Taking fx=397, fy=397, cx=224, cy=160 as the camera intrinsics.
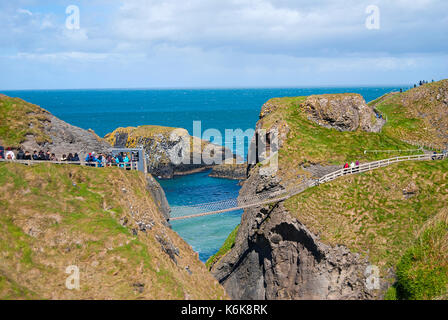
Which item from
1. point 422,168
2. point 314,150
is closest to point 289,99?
point 314,150

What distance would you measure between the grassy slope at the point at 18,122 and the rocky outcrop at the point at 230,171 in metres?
52.7

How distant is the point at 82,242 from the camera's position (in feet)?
68.6

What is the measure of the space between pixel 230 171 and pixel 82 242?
63.9m

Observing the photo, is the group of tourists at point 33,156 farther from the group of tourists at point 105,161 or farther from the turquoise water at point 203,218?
the turquoise water at point 203,218

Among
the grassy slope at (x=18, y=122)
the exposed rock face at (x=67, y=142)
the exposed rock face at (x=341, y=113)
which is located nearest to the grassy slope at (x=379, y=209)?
the exposed rock face at (x=341, y=113)

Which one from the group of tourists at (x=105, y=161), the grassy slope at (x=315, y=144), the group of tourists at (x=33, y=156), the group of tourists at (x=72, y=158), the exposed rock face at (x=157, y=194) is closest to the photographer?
the group of tourists at (x=33, y=156)

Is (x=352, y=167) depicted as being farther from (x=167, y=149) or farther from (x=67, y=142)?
(x=167, y=149)

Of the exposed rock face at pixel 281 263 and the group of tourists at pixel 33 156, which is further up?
the group of tourists at pixel 33 156

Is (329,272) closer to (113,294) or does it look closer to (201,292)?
(201,292)

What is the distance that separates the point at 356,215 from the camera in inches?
1382

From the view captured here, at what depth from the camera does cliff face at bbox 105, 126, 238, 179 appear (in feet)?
280

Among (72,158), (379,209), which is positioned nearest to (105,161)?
(72,158)

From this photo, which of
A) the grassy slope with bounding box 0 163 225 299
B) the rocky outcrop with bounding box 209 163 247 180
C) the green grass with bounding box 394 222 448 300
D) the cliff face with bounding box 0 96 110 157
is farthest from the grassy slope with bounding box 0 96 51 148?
the rocky outcrop with bounding box 209 163 247 180

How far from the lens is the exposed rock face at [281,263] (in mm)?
32906
